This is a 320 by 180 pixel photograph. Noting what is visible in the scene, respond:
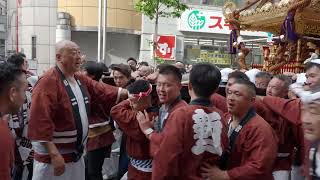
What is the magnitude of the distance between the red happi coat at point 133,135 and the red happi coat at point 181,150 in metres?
0.83

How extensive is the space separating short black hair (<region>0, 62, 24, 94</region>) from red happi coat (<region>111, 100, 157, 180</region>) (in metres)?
1.28

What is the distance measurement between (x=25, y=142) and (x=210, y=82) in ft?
8.60

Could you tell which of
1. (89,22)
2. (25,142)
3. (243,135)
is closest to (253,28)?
(25,142)

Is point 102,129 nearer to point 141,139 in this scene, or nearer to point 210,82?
point 141,139

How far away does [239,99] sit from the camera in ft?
10.0

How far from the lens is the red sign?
69.8 feet

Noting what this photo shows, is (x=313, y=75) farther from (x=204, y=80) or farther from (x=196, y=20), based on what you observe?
(x=196, y=20)

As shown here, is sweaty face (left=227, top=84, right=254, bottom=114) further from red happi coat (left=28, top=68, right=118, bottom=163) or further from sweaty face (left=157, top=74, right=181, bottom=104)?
red happi coat (left=28, top=68, right=118, bottom=163)

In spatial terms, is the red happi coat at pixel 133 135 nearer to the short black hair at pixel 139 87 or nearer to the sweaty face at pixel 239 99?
the short black hair at pixel 139 87

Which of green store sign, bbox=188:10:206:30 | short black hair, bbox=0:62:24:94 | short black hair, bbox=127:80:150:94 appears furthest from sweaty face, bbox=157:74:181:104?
green store sign, bbox=188:10:206:30

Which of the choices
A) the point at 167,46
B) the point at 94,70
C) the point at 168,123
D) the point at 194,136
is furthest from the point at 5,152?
the point at 167,46

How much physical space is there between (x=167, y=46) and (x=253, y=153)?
61.6 ft

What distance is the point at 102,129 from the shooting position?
502 centimetres

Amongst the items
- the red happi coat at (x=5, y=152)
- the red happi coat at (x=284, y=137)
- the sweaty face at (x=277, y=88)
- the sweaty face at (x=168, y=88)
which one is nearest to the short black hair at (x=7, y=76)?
the red happi coat at (x=5, y=152)
